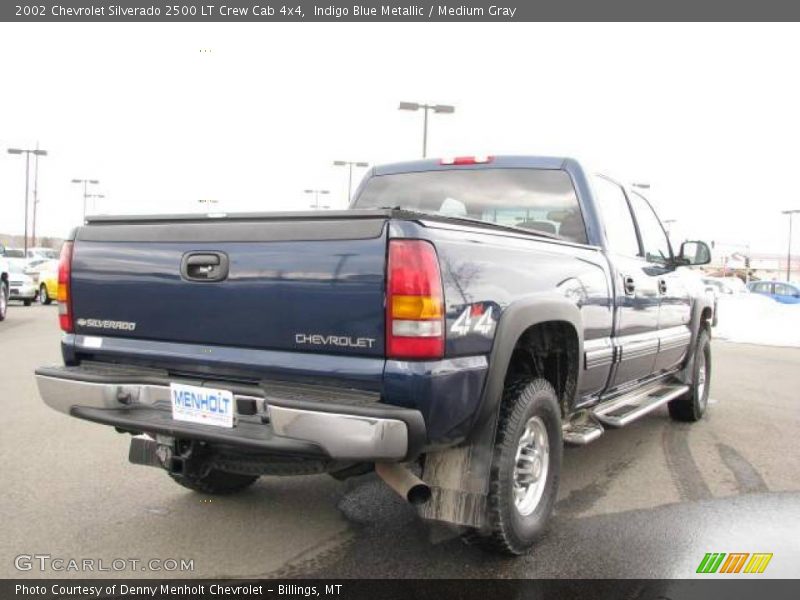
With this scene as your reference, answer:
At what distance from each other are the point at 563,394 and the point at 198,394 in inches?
77.5

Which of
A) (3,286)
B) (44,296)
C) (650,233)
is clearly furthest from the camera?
(44,296)

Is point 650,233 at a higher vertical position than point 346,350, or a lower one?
higher

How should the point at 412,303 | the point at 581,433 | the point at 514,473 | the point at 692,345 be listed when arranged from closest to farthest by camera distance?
the point at 412,303
the point at 514,473
the point at 581,433
the point at 692,345

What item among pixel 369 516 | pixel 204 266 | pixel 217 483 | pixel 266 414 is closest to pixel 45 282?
pixel 217 483

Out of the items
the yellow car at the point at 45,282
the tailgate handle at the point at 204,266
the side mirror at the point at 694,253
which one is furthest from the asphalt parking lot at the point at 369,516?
the yellow car at the point at 45,282

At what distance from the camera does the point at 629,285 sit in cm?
442

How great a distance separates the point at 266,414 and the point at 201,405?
32cm

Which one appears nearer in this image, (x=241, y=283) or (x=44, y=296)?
(x=241, y=283)

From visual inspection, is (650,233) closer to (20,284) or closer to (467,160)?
(467,160)

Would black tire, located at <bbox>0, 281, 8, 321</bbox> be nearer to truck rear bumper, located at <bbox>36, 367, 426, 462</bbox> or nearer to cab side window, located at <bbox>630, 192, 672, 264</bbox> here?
truck rear bumper, located at <bbox>36, 367, 426, 462</bbox>

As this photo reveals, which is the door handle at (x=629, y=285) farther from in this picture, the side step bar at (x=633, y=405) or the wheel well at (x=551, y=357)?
the wheel well at (x=551, y=357)

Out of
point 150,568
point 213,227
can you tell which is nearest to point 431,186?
point 213,227

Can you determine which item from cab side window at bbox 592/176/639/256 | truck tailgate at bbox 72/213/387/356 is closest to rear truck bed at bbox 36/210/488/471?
truck tailgate at bbox 72/213/387/356

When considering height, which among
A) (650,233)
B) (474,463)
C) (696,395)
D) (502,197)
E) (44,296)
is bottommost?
(44,296)
